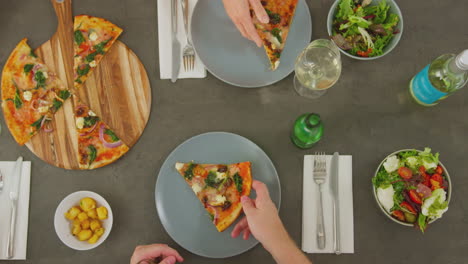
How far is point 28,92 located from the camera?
1606mm

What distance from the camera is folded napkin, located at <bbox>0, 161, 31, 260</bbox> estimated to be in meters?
1.49

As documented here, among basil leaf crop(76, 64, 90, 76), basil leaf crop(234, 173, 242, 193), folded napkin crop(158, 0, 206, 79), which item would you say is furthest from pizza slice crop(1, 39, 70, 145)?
basil leaf crop(234, 173, 242, 193)

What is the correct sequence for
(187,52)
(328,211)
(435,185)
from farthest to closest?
(187,52) < (328,211) < (435,185)

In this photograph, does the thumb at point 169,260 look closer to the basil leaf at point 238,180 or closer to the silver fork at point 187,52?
the basil leaf at point 238,180

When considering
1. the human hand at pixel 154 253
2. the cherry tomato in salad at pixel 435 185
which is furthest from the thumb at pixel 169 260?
the cherry tomato in salad at pixel 435 185

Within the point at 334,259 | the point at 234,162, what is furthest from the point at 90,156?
the point at 334,259

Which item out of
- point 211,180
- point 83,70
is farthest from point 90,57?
point 211,180

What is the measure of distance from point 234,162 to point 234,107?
262mm

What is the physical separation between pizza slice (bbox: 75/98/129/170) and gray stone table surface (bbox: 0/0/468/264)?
47mm

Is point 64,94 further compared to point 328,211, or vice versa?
point 64,94

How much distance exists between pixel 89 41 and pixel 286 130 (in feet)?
3.33

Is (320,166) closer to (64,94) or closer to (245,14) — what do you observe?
(245,14)

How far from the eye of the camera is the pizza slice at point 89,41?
162cm

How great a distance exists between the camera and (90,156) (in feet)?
5.10
